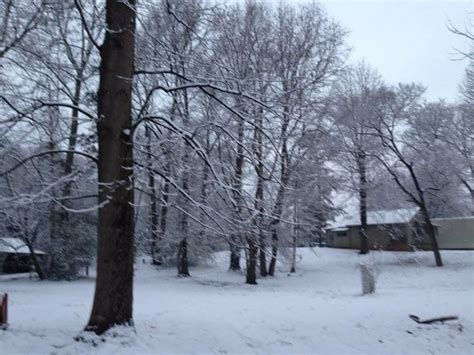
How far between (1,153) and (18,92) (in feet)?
4.05

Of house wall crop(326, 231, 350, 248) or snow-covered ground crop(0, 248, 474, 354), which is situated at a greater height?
house wall crop(326, 231, 350, 248)

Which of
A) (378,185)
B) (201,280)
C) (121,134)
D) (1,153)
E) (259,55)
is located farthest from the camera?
(378,185)

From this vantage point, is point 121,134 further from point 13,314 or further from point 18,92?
point 13,314

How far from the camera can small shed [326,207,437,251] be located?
129 feet

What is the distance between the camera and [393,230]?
133 feet

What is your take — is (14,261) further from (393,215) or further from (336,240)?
(336,240)

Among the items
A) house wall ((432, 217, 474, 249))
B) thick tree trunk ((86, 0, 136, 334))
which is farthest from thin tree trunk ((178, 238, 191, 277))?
house wall ((432, 217, 474, 249))

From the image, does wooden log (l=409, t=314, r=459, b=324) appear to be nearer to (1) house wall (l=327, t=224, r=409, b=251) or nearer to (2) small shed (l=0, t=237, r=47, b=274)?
(2) small shed (l=0, t=237, r=47, b=274)

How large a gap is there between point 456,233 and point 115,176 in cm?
4008

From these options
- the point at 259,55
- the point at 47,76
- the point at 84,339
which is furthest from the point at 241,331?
the point at 259,55

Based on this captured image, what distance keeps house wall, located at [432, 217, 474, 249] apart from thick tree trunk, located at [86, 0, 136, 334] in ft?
129

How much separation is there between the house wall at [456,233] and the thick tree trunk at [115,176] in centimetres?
3922

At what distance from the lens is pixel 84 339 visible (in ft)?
23.7

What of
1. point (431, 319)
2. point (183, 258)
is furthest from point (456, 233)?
point (431, 319)
